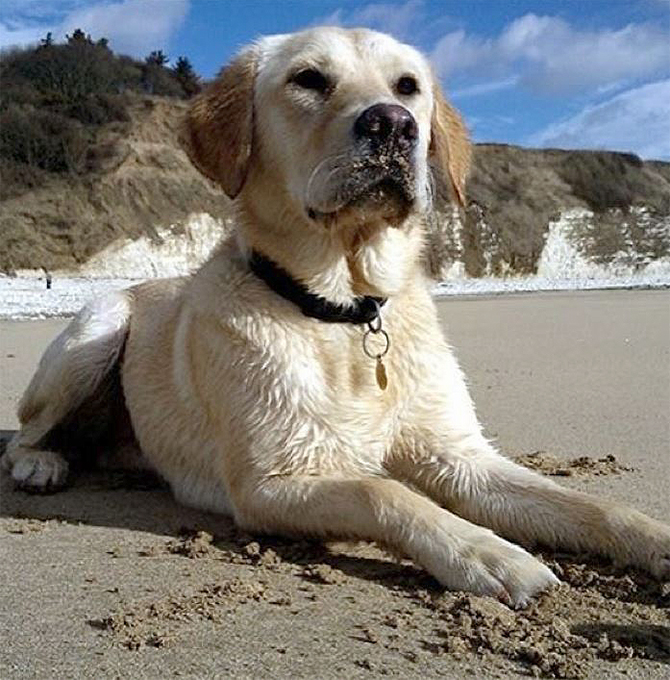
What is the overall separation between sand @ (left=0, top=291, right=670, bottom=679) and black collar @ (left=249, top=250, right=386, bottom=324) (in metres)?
0.85

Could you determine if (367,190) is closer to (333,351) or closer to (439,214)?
(333,351)

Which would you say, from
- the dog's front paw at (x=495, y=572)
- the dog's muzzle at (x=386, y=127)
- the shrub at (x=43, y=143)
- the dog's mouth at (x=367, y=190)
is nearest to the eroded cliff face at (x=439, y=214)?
the shrub at (x=43, y=143)

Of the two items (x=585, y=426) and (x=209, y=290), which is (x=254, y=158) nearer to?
(x=209, y=290)

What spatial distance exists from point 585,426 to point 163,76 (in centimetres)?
3705

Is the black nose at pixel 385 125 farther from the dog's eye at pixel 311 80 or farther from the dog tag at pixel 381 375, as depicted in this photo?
the dog tag at pixel 381 375

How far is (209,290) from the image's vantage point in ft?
12.8

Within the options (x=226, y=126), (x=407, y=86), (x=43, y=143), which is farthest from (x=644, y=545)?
(x=43, y=143)

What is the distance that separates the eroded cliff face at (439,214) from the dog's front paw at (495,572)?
77.1 ft

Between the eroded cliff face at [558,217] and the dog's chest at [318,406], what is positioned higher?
the eroded cliff face at [558,217]

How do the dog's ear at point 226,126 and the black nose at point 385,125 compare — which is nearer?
the black nose at point 385,125

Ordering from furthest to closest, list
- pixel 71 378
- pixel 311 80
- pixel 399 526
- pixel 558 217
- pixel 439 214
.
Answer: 1. pixel 558 217
2. pixel 439 214
3. pixel 71 378
4. pixel 311 80
5. pixel 399 526

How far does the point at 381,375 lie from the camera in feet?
12.0

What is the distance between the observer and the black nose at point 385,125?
11.5ft

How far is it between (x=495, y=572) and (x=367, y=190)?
145 centimetres
